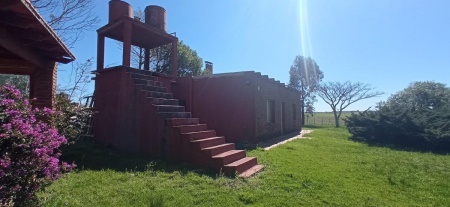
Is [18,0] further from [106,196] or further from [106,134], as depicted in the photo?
[106,134]

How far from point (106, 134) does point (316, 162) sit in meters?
5.92

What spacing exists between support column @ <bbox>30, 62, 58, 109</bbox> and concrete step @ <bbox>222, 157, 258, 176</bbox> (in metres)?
3.84

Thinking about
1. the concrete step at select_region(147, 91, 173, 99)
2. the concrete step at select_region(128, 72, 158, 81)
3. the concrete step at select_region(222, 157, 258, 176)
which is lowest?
the concrete step at select_region(222, 157, 258, 176)

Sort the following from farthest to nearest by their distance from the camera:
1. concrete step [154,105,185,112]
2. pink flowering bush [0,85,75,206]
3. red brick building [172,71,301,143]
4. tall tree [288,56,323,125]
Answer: tall tree [288,56,323,125]
red brick building [172,71,301,143]
concrete step [154,105,185,112]
pink flowering bush [0,85,75,206]

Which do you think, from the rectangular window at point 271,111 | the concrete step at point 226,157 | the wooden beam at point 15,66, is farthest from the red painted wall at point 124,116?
the rectangular window at point 271,111

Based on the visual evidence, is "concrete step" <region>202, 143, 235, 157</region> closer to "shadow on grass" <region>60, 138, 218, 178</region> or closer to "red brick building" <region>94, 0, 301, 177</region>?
A: "red brick building" <region>94, 0, 301, 177</region>

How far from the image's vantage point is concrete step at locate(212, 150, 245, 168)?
18.9 feet

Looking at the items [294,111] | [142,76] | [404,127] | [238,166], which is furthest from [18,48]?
[294,111]

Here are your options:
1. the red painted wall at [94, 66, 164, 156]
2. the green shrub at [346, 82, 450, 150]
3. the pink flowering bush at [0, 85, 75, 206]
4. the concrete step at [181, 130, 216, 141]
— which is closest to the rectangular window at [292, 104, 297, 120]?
the green shrub at [346, 82, 450, 150]

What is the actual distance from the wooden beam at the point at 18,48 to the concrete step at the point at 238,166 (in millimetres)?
4031

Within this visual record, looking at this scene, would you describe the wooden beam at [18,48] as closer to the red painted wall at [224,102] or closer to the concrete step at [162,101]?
the concrete step at [162,101]

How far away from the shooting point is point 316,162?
738cm

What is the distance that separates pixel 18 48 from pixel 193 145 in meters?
3.61

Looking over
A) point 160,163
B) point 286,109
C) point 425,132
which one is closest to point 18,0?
point 160,163
